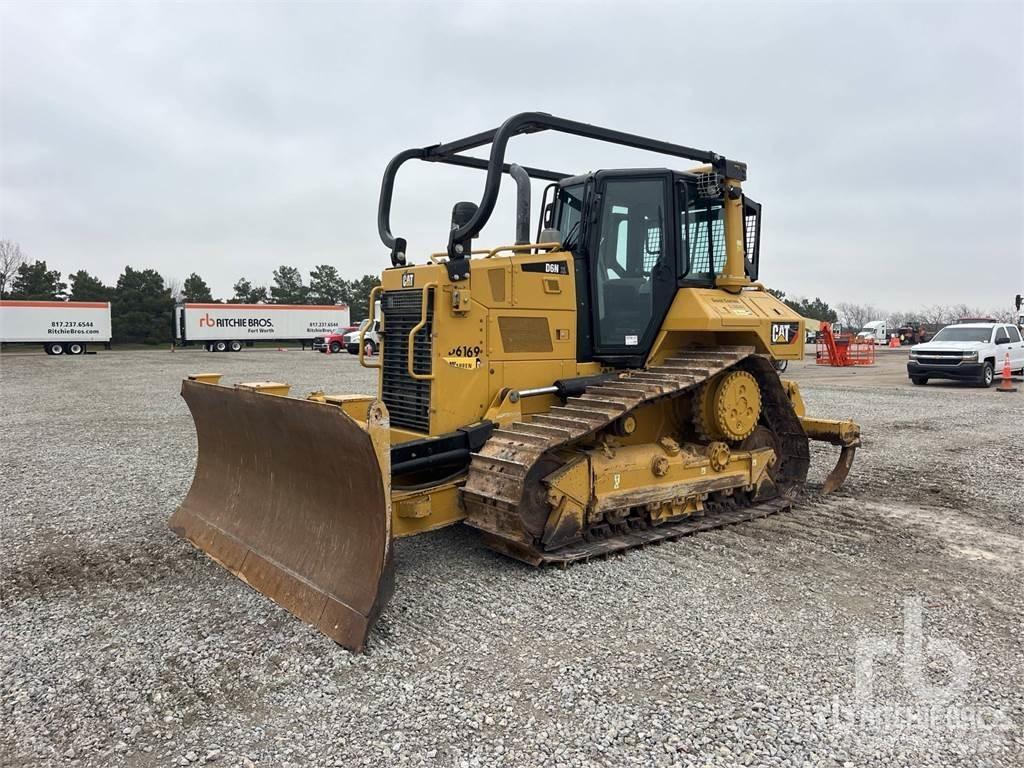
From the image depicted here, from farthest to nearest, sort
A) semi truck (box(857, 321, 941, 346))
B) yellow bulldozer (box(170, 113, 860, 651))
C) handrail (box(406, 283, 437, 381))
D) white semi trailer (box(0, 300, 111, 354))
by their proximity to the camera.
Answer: semi truck (box(857, 321, 941, 346)) → white semi trailer (box(0, 300, 111, 354)) → handrail (box(406, 283, 437, 381)) → yellow bulldozer (box(170, 113, 860, 651))

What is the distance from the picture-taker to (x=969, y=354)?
19688 mm

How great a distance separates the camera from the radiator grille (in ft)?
18.5

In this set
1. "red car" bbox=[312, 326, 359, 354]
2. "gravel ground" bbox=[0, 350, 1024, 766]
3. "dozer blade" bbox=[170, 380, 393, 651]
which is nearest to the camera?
"gravel ground" bbox=[0, 350, 1024, 766]

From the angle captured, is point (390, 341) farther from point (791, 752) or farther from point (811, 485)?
point (811, 485)

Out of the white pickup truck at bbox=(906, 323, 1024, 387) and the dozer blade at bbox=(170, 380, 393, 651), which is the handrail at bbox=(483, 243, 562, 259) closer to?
the dozer blade at bbox=(170, 380, 393, 651)

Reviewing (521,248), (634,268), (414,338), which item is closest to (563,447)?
(414,338)

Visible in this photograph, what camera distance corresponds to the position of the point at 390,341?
6.09 m

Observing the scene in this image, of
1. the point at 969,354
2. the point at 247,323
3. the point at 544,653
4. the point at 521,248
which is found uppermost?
the point at 247,323

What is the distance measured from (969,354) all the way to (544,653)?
20029 mm

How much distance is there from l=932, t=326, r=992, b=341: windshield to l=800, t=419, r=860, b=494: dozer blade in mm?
15853

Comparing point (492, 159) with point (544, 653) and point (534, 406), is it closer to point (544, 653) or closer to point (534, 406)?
point (534, 406)

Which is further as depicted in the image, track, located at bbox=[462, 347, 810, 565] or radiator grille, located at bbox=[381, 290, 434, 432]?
radiator grille, located at bbox=[381, 290, 434, 432]

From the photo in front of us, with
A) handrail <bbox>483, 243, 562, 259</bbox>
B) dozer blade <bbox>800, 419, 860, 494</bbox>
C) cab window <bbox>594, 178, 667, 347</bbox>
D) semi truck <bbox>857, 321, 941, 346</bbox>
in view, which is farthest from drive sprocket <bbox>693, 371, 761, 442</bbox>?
semi truck <bbox>857, 321, 941, 346</bbox>

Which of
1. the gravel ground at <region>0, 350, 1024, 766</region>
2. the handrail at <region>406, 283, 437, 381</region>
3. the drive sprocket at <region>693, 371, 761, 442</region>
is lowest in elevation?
the gravel ground at <region>0, 350, 1024, 766</region>
